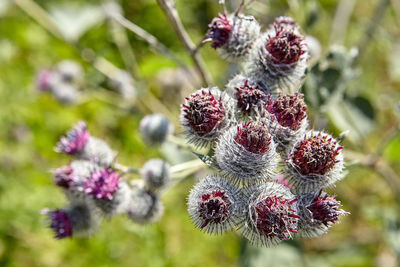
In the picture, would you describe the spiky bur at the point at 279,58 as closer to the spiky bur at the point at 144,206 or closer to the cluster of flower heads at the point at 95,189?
the cluster of flower heads at the point at 95,189

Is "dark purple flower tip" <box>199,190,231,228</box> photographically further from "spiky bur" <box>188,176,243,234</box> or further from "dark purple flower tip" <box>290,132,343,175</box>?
"dark purple flower tip" <box>290,132,343,175</box>

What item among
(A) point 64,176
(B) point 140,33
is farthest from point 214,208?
(B) point 140,33

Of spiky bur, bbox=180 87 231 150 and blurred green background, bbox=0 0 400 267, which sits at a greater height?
blurred green background, bbox=0 0 400 267

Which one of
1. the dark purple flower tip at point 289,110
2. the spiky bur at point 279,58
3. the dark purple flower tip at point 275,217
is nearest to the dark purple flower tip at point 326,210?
the dark purple flower tip at point 275,217

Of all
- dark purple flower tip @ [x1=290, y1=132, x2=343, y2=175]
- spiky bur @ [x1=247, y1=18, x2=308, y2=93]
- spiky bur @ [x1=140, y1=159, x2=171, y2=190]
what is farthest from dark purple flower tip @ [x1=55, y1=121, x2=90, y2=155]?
dark purple flower tip @ [x1=290, y1=132, x2=343, y2=175]

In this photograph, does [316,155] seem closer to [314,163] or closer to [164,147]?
[314,163]

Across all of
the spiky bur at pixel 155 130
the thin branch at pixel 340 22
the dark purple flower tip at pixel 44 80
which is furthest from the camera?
the dark purple flower tip at pixel 44 80

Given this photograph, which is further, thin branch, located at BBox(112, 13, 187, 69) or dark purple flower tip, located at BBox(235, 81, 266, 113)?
thin branch, located at BBox(112, 13, 187, 69)

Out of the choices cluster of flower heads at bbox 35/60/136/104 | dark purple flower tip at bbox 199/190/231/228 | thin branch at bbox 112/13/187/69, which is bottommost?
dark purple flower tip at bbox 199/190/231/228
